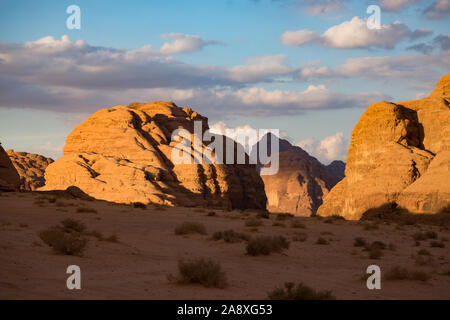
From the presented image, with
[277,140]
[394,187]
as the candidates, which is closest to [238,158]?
[394,187]

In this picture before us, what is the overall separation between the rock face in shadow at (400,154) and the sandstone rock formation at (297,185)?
79423 mm

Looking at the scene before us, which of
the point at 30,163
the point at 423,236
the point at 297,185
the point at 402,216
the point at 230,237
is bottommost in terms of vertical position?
the point at 402,216

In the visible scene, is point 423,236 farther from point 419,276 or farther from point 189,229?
point 419,276

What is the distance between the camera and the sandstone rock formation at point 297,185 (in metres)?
143

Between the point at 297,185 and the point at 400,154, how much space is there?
9041 centimetres

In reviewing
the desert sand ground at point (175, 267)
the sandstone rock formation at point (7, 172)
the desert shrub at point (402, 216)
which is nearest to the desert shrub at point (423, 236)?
the desert sand ground at point (175, 267)

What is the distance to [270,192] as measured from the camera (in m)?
152

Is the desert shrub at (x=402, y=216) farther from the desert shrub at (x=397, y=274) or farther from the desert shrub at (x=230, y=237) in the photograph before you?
the desert shrub at (x=397, y=274)

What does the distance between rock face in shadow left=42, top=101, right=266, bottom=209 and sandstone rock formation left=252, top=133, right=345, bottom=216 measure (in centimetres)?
7029

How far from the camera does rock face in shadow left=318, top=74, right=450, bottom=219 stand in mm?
49156

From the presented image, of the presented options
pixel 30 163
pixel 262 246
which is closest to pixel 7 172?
pixel 262 246

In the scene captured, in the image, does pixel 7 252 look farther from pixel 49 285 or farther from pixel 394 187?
pixel 394 187

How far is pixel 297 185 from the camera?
14538 centimetres

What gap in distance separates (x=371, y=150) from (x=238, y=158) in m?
22.2
